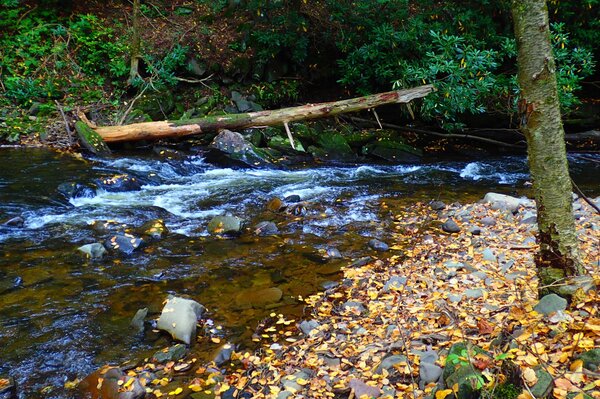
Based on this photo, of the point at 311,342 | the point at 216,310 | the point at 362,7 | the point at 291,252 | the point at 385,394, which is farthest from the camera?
the point at 362,7

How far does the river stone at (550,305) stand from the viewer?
126 inches

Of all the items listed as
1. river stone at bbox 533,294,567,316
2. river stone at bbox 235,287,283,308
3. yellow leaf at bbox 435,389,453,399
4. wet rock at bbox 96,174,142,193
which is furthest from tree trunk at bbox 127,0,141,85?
yellow leaf at bbox 435,389,453,399

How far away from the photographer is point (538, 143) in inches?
128

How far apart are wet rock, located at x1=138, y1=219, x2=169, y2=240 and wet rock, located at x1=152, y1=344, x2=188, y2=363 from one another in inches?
113

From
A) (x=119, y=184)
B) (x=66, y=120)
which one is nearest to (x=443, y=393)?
(x=119, y=184)

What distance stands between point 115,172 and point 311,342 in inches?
271

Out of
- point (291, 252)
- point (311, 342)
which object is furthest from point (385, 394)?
point (291, 252)

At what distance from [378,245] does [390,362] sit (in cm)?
310

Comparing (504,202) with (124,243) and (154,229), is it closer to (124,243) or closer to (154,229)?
(154,229)

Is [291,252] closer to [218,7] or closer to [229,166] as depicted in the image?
[229,166]

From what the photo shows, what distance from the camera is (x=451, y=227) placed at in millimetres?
6758

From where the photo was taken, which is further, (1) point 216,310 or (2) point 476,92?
(2) point 476,92

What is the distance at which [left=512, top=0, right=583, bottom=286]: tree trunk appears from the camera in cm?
Result: 314

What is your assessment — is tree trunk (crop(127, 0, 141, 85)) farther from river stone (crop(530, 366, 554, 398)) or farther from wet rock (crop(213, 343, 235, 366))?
river stone (crop(530, 366, 554, 398))
